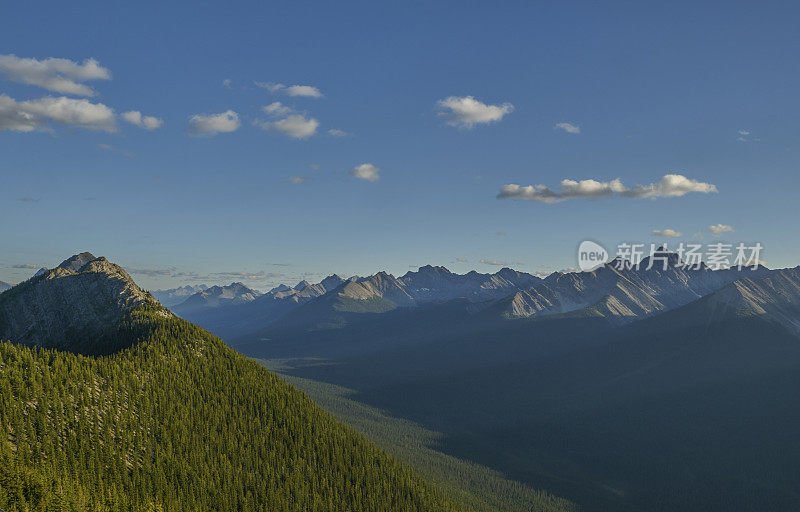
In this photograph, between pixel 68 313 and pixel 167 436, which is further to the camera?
pixel 68 313

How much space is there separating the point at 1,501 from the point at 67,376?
55675mm

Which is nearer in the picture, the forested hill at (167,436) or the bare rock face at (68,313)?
the forested hill at (167,436)

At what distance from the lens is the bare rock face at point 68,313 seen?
177875 mm

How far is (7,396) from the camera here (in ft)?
344

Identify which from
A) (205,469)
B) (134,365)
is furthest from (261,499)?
(134,365)

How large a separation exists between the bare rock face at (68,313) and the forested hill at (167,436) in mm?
1227

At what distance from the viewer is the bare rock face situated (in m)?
178

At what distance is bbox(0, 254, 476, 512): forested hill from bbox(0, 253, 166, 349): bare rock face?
1227 mm

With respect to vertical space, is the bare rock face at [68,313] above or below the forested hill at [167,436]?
above

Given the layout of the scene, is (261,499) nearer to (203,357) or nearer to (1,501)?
(203,357)

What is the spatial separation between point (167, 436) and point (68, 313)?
95.0 m

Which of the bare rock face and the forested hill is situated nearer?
the forested hill

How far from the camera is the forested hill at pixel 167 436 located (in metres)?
101

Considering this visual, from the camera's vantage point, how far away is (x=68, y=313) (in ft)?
614
